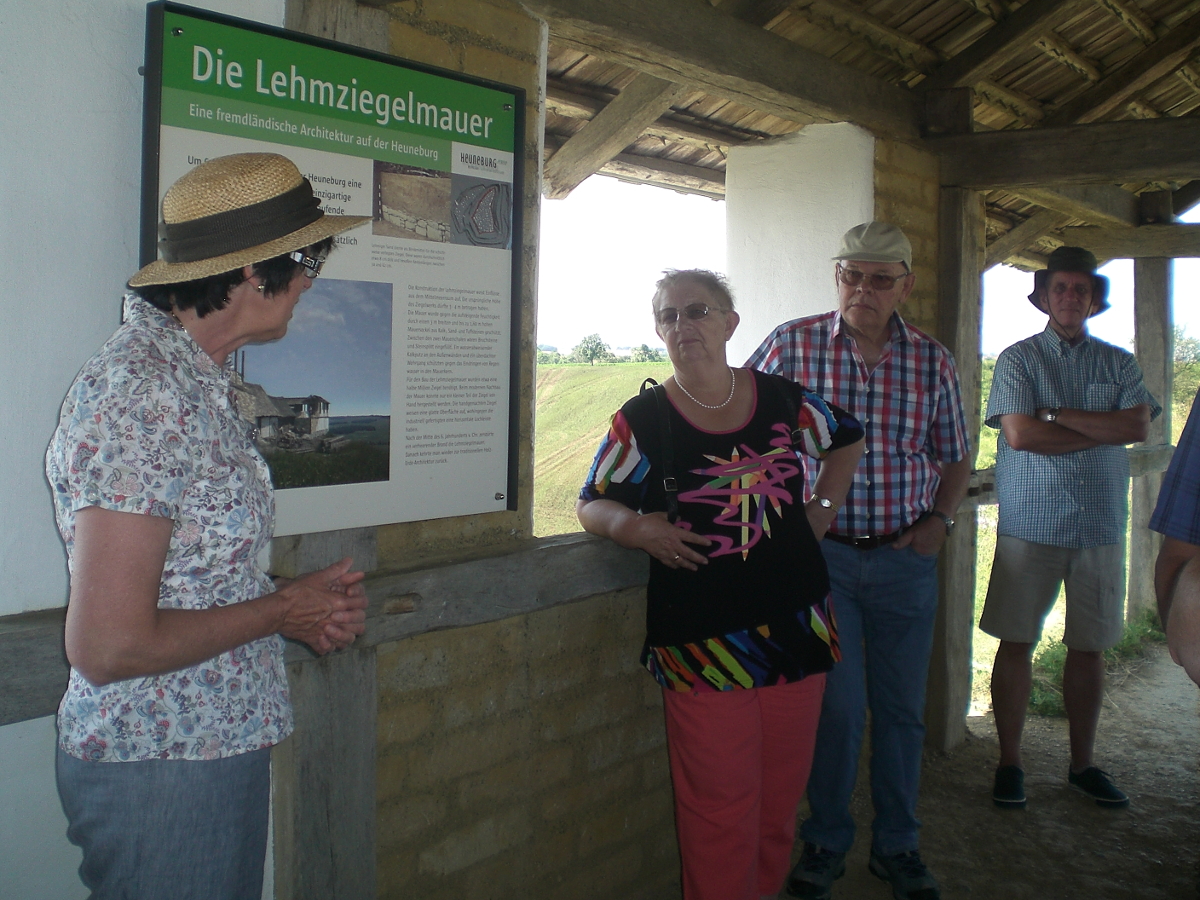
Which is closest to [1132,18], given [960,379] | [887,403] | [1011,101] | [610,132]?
[1011,101]

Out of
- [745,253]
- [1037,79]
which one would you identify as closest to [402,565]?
[745,253]

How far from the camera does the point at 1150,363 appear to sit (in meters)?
7.77

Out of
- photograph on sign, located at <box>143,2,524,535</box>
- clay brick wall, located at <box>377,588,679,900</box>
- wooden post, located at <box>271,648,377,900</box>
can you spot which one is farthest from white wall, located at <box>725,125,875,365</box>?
wooden post, located at <box>271,648,377,900</box>

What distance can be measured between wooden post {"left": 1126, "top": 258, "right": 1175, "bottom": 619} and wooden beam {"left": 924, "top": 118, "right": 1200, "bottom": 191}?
3.97 meters

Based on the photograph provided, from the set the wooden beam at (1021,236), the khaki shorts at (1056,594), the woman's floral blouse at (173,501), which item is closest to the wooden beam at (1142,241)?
the wooden beam at (1021,236)

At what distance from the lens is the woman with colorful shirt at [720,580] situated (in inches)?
95.6

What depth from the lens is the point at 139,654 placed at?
1.33m

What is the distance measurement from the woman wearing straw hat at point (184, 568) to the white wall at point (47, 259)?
15.0 inches

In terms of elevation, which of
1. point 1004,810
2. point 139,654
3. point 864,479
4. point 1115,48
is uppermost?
point 1115,48

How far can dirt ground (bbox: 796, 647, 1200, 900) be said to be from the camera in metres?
3.32

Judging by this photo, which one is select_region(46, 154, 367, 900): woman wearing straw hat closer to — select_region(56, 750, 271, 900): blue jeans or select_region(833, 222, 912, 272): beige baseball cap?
select_region(56, 750, 271, 900): blue jeans

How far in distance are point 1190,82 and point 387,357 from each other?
6.67 m

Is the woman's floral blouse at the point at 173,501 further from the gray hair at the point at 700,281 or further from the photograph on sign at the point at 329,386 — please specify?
the gray hair at the point at 700,281

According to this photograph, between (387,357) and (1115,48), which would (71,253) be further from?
(1115,48)
